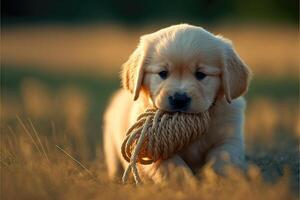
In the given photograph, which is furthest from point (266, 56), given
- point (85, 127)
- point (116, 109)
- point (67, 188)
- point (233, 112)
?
point (67, 188)

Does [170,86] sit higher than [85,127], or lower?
higher

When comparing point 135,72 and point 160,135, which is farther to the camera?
point 135,72

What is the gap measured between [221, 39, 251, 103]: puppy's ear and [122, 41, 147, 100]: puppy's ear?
695mm

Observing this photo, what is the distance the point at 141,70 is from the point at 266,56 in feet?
47.9

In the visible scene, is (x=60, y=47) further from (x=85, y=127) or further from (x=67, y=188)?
(x=67, y=188)

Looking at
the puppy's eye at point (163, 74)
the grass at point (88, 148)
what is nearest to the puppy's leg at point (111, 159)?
the grass at point (88, 148)

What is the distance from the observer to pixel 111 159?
8.27 m

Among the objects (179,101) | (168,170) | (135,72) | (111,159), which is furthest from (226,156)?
(111,159)

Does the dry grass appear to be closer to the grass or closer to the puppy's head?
the grass

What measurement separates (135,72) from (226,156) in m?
1.11

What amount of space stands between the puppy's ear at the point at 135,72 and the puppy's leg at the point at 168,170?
0.67 meters

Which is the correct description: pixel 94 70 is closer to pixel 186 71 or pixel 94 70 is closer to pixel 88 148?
pixel 88 148

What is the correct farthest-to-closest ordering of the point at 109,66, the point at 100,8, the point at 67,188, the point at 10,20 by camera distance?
1. the point at 100,8
2. the point at 10,20
3. the point at 109,66
4. the point at 67,188

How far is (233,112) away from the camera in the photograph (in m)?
6.80
